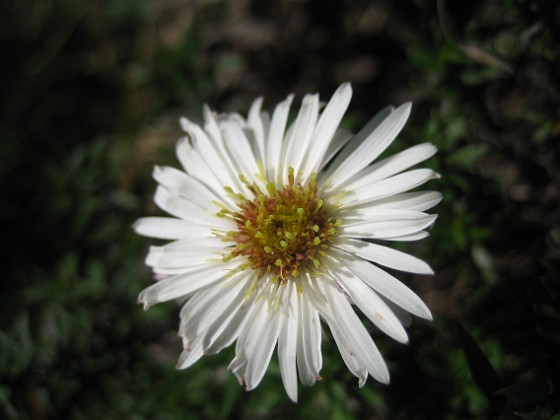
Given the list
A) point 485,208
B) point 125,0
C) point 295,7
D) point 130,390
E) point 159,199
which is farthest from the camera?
point 125,0

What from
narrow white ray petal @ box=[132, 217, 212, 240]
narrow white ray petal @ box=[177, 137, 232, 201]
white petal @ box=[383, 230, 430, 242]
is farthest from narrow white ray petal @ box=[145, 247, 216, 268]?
white petal @ box=[383, 230, 430, 242]

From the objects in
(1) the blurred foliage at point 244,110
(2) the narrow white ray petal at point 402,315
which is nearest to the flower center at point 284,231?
(2) the narrow white ray petal at point 402,315

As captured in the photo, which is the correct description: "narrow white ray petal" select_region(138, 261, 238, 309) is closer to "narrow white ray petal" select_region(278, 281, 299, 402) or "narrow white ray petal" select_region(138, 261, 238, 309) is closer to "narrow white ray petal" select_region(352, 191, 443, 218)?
"narrow white ray petal" select_region(278, 281, 299, 402)

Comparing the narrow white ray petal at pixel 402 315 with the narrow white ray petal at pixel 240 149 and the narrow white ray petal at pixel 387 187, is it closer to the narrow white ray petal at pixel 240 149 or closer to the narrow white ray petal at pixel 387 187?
the narrow white ray petal at pixel 387 187

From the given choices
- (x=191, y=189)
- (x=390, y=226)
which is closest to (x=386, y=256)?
(x=390, y=226)

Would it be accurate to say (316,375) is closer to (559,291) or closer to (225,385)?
(225,385)

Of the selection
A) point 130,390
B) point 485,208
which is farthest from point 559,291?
point 130,390
